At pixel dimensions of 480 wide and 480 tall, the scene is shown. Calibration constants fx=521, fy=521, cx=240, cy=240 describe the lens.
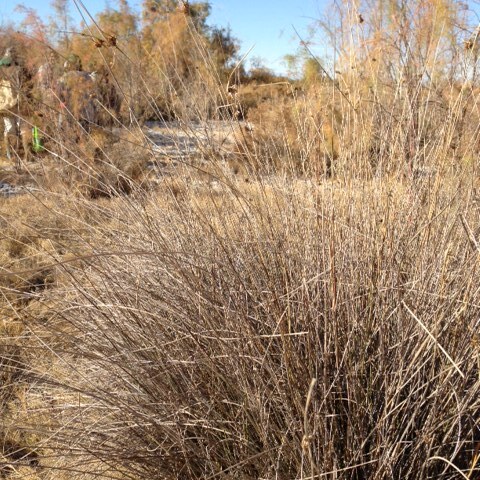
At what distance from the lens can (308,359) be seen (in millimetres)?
1293

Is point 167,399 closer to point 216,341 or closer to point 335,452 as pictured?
point 216,341

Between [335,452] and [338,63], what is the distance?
1.27 meters

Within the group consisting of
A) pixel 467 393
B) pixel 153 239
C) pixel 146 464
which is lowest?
pixel 146 464

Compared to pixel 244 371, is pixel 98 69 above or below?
above

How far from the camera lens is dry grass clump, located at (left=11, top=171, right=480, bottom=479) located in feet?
3.98

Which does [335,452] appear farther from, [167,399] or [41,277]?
[41,277]

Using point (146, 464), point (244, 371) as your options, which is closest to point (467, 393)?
point (244, 371)

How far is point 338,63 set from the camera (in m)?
1.82

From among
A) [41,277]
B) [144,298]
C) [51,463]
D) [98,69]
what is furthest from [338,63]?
[98,69]

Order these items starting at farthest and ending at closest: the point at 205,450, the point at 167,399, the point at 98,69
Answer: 1. the point at 98,69
2. the point at 167,399
3. the point at 205,450

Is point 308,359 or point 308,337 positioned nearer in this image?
point 308,337

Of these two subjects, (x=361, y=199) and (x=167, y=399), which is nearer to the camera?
(x=167, y=399)

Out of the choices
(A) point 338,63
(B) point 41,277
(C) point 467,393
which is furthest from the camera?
(B) point 41,277

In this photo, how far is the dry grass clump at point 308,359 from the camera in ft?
3.98
